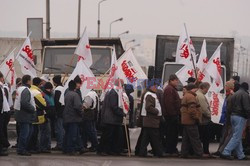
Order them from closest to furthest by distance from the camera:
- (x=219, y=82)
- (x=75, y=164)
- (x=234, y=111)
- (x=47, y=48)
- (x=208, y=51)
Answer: (x=75, y=164), (x=234, y=111), (x=219, y=82), (x=47, y=48), (x=208, y=51)

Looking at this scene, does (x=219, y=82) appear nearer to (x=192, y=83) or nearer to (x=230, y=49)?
(x=192, y=83)

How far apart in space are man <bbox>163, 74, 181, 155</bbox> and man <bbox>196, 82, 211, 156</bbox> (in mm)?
480

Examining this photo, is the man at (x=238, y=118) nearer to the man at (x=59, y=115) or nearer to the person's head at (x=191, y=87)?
the person's head at (x=191, y=87)

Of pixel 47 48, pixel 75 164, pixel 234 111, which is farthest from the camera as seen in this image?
pixel 47 48

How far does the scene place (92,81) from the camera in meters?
18.4

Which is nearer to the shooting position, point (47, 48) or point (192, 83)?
point (192, 83)

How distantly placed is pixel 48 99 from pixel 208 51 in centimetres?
829

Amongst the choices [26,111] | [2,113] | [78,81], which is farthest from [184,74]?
[2,113]

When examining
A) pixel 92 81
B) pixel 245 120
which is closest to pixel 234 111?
pixel 245 120

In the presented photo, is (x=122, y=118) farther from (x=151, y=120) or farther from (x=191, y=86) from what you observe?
(x=191, y=86)

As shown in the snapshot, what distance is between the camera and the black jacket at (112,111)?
17.6 metres

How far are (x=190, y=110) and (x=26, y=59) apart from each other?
4.47 meters

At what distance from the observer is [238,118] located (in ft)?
57.2

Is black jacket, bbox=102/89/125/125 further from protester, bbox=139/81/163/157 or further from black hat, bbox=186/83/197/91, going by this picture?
black hat, bbox=186/83/197/91
